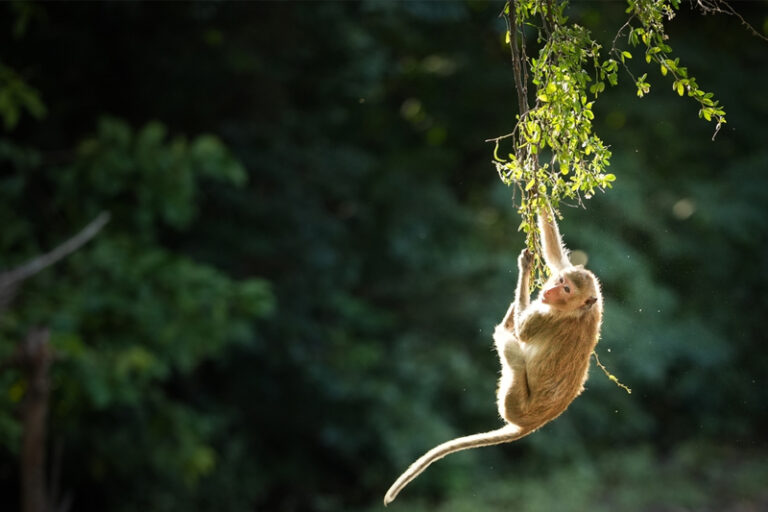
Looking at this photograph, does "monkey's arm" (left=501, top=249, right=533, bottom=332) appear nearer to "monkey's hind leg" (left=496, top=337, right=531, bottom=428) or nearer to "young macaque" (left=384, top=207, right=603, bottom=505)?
"young macaque" (left=384, top=207, right=603, bottom=505)

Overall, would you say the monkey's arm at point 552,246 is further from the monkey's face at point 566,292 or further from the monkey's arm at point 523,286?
the monkey's face at point 566,292

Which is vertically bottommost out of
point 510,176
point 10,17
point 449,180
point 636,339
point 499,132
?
point 636,339

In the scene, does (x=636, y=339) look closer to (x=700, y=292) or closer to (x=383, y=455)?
(x=700, y=292)

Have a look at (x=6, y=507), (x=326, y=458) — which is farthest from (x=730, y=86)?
(x=6, y=507)

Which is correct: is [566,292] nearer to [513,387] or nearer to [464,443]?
[513,387]

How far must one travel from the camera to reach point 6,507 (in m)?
8.69

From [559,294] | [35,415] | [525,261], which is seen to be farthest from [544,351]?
[35,415]

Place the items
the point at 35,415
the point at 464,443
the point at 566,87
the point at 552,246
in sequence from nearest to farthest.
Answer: the point at 566,87
the point at 464,443
the point at 552,246
the point at 35,415

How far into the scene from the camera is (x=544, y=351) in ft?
9.68

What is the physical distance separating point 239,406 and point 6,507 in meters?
2.31

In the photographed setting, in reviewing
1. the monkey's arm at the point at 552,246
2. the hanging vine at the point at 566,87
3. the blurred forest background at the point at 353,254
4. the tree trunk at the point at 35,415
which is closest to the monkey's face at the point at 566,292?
the monkey's arm at the point at 552,246

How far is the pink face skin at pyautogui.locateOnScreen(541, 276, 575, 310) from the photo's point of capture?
291 cm

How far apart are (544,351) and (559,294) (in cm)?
18

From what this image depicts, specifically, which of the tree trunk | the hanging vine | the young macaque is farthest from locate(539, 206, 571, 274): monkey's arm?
the tree trunk
